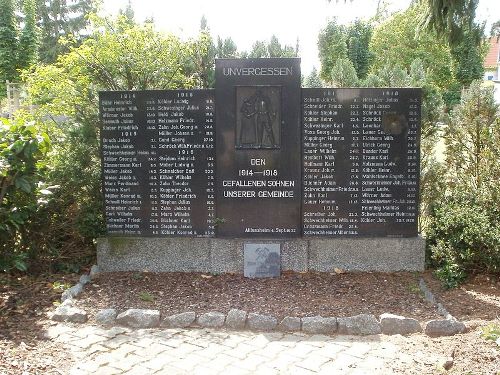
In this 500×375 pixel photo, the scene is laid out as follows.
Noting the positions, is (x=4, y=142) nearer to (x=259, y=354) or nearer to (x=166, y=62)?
(x=166, y=62)

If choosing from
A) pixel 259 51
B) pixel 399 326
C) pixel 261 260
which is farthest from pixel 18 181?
pixel 259 51

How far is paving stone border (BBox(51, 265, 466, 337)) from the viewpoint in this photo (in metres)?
5.04

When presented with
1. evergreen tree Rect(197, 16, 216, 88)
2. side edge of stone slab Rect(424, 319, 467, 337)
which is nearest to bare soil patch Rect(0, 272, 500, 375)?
side edge of stone slab Rect(424, 319, 467, 337)

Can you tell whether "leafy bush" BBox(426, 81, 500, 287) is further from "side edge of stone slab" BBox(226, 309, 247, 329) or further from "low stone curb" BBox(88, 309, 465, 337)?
"side edge of stone slab" BBox(226, 309, 247, 329)

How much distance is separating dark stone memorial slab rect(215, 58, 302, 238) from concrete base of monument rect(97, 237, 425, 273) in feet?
0.67

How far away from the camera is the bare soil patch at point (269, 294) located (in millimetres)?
5633

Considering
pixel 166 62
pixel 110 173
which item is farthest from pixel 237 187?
pixel 166 62

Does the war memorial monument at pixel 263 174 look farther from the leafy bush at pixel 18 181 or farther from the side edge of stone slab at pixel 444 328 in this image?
the side edge of stone slab at pixel 444 328

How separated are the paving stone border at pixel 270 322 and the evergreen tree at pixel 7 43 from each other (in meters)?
26.7

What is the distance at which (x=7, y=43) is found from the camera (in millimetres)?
28281

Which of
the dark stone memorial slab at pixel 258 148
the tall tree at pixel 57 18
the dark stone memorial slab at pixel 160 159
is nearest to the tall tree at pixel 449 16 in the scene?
the dark stone memorial slab at pixel 258 148

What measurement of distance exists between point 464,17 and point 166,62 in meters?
4.26

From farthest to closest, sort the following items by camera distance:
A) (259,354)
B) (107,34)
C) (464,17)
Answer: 1. (107,34)
2. (464,17)
3. (259,354)

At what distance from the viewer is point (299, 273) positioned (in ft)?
21.9
